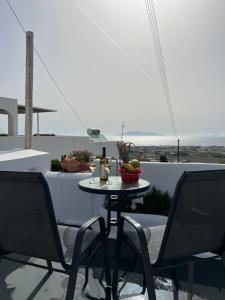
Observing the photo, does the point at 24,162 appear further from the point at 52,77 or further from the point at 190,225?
the point at 52,77

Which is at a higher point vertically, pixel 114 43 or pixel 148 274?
pixel 114 43

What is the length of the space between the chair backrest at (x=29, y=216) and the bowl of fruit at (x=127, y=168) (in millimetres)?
1083

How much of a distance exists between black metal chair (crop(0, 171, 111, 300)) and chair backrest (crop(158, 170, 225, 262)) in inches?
19.6

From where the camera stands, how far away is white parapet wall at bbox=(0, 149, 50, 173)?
9.18ft

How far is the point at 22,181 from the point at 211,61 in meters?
7.67

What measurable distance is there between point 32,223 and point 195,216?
92cm

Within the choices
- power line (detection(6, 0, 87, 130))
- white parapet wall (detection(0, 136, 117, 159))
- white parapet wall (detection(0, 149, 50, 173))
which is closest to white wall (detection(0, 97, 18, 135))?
white parapet wall (detection(0, 136, 117, 159))

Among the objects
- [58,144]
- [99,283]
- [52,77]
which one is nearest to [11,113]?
[52,77]

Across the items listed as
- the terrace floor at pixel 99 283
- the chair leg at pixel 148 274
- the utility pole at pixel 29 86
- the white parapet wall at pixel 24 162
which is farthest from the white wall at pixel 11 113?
the chair leg at pixel 148 274

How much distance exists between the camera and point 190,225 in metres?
1.52

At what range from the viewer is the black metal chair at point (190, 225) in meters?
1.44

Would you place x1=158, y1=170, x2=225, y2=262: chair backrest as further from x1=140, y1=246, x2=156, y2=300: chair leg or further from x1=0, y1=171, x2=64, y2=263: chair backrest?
x1=0, y1=171, x2=64, y2=263: chair backrest

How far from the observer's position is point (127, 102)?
14.7 m

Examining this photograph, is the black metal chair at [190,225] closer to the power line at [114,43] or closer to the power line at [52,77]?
the power line at [52,77]
